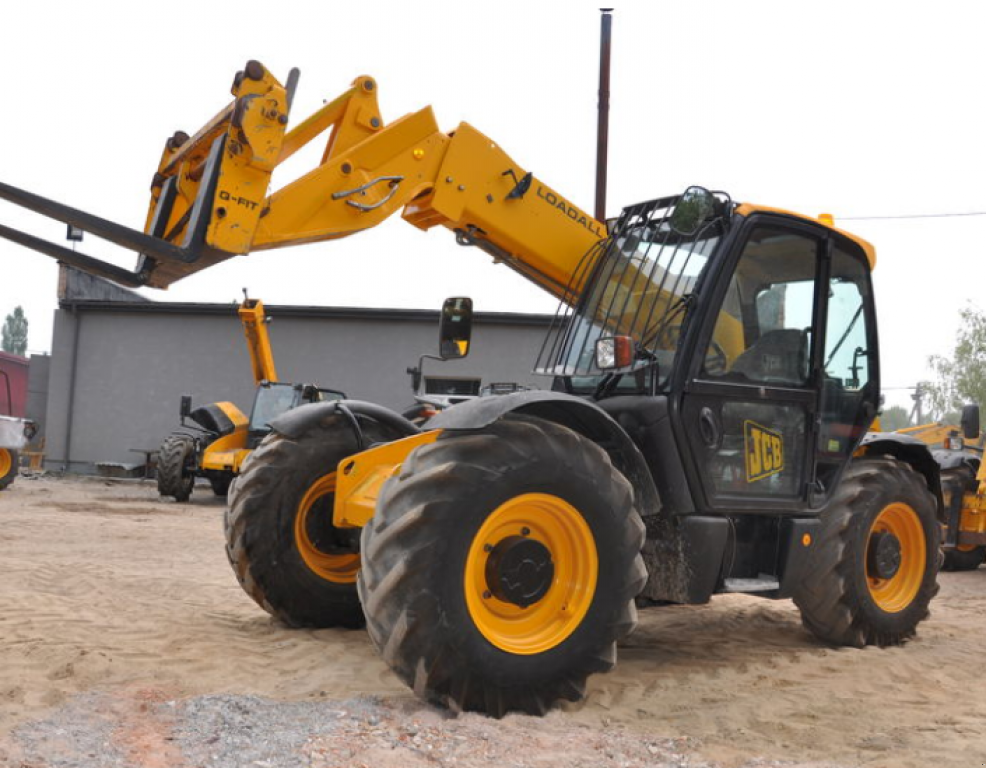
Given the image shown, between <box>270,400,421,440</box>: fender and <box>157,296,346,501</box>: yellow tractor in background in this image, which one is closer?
<box>270,400,421,440</box>: fender

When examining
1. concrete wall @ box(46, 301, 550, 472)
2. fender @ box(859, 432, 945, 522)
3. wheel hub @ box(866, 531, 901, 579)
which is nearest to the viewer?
wheel hub @ box(866, 531, 901, 579)

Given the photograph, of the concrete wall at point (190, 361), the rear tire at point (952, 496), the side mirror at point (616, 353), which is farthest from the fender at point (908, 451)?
the concrete wall at point (190, 361)

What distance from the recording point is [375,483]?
16.0ft

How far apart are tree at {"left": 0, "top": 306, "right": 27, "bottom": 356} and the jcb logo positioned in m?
87.7

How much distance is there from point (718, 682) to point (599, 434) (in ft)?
4.60

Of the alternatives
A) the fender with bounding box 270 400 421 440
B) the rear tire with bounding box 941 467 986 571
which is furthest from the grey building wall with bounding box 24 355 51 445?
the rear tire with bounding box 941 467 986 571

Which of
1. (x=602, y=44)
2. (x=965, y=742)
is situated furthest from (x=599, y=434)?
(x=602, y=44)

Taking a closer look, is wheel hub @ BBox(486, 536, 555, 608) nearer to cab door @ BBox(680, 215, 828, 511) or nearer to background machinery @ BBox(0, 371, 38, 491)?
cab door @ BBox(680, 215, 828, 511)

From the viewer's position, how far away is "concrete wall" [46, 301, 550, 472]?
21500 mm

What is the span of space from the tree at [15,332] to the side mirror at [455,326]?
86.5 meters

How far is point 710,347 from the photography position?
4.90 metres

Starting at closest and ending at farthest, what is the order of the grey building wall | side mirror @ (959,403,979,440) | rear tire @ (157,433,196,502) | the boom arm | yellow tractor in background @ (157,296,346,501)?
the boom arm → side mirror @ (959,403,979,440) → yellow tractor in background @ (157,296,346,501) → rear tire @ (157,433,196,502) → the grey building wall

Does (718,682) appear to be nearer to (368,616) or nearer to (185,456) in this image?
(368,616)

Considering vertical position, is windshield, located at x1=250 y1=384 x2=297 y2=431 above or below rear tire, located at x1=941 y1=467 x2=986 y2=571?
above
